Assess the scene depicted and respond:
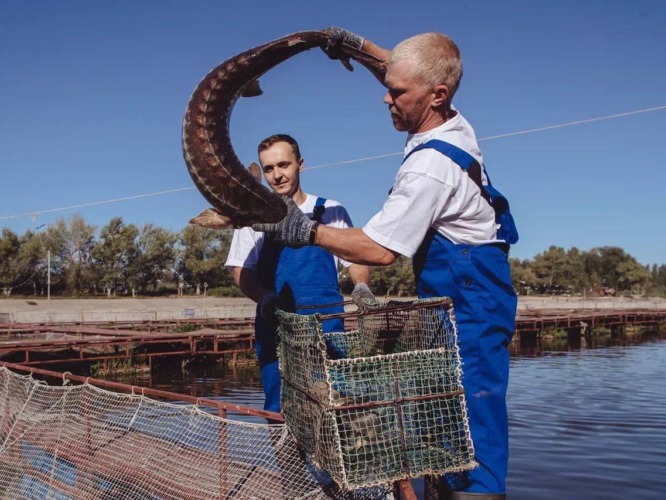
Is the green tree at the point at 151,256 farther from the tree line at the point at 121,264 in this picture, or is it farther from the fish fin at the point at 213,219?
the fish fin at the point at 213,219

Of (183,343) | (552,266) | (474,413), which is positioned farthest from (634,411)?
(552,266)

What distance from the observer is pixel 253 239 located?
13.0ft

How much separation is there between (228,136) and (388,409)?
4.51 feet

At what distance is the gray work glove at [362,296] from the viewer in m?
3.23

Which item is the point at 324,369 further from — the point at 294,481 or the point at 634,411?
the point at 634,411

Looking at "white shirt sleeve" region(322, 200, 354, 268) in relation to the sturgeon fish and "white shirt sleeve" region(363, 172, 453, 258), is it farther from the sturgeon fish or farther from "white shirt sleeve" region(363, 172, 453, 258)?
"white shirt sleeve" region(363, 172, 453, 258)

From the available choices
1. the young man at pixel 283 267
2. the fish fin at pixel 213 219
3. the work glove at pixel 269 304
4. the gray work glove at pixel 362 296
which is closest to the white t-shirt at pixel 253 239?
the young man at pixel 283 267

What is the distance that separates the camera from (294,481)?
372cm

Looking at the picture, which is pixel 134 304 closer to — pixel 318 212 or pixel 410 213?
pixel 318 212

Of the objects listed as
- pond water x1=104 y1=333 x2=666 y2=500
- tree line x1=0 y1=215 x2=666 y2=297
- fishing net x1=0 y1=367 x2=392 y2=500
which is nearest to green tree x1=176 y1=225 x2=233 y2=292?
tree line x1=0 y1=215 x2=666 y2=297

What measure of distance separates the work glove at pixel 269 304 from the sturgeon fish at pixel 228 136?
2.16ft

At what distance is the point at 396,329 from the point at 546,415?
1380cm

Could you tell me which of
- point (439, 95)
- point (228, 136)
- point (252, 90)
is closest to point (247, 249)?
point (252, 90)

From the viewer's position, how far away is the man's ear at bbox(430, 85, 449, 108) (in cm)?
238
